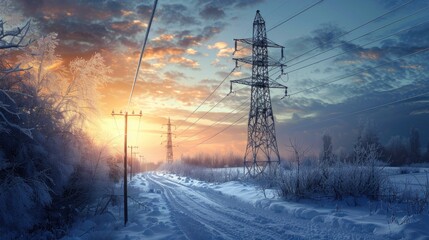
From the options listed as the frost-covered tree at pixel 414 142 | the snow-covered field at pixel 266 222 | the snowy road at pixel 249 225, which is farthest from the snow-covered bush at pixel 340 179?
the frost-covered tree at pixel 414 142

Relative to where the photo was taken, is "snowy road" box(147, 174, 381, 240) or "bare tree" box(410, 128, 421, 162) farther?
"bare tree" box(410, 128, 421, 162)

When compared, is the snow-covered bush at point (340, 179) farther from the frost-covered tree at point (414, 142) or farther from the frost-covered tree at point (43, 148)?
the frost-covered tree at point (414, 142)

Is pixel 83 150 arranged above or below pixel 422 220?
above

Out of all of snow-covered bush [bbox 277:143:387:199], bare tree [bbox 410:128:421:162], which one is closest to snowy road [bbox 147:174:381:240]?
snow-covered bush [bbox 277:143:387:199]

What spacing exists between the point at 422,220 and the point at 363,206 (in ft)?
13.1

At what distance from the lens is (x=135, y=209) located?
1848 centimetres

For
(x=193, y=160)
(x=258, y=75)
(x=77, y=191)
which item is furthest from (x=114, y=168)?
(x=193, y=160)

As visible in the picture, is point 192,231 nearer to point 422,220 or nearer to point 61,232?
point 61,232

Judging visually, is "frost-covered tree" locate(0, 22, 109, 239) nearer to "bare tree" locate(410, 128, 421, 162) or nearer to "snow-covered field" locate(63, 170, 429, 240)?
"snow-covered field" locate(63, 170, 429, 240)

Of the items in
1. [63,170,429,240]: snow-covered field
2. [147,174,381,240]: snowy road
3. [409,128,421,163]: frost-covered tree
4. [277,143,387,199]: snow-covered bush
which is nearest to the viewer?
[63,170,429,240]: snow-covered field

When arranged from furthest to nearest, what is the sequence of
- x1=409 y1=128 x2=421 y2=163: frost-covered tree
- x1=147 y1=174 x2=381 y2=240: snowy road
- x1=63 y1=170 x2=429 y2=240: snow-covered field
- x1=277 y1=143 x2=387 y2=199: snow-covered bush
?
x1=409 y1=128 x2=421 y2=163: frost-covered tree, x1=277 y1=143 x2=387 y2=199: snow-covered bush, x1=147 y1=174 x2=381 y2=240: snowy road, x1=63 y1=170 x2=429 y2=240: snow-covered field

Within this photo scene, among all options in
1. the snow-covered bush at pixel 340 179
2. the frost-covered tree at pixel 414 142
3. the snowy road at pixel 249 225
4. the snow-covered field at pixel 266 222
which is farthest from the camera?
the frost-covered tree at pixel 414 142

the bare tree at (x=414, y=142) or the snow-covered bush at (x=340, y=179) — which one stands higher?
the bare tree at (x=414, y=142)

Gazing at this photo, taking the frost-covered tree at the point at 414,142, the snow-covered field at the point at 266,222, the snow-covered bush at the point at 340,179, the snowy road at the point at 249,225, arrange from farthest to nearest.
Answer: the frost-covered tree at the point at 414,142
the snow-covered bush at the point at 340,179
the snowy road at the point at 249,225
the snow-covered field at the point at 266,222
